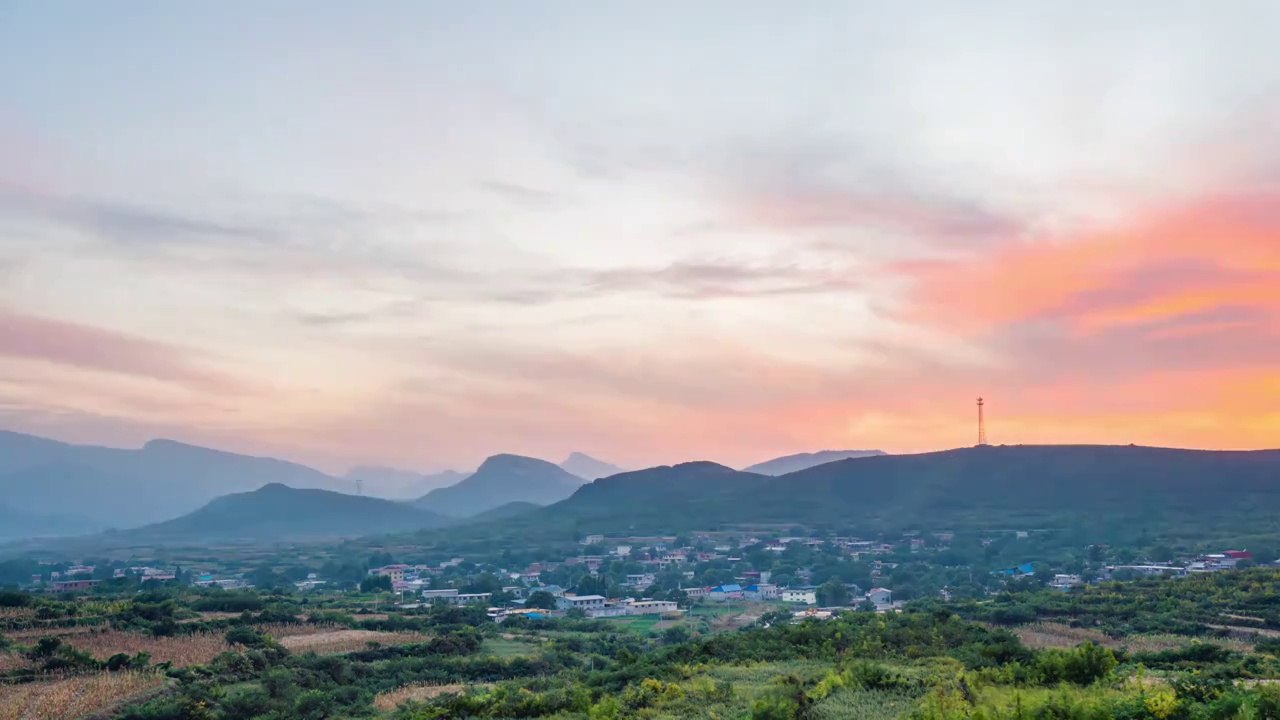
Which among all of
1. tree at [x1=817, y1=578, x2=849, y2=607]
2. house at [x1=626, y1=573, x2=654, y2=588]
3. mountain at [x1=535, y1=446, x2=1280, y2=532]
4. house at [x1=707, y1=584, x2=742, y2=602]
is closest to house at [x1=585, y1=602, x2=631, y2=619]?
house at [x1=707, y1=584, x2=742, y2=602]

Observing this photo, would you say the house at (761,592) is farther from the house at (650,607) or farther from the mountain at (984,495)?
the mountain at (984,495)

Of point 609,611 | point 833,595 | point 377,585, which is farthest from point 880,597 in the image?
point 377,585

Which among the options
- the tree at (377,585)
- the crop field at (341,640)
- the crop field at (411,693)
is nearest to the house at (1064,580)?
the tree at (377,585)

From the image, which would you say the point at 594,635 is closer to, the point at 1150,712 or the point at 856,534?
the point at 1150,712

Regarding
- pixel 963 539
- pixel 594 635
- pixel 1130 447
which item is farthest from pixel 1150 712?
pixel 1130 447

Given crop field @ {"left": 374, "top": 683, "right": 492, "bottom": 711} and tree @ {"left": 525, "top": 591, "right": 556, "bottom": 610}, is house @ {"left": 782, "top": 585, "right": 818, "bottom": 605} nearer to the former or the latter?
tree @ {"left": 525, "top": 591, "right": 556, "bottom": 610}

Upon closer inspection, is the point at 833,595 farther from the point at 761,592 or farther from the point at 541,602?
the point at 541,602
